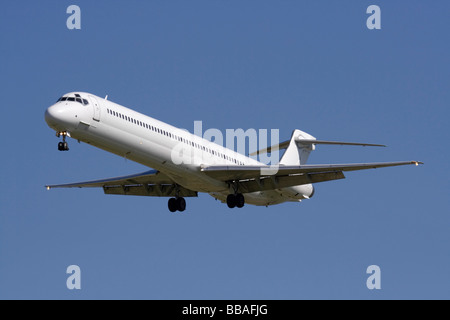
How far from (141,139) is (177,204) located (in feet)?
20.1

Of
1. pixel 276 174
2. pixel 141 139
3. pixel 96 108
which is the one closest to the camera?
pixel 96 108

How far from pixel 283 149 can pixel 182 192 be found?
7.11 meters

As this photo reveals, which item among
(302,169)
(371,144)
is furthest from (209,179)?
(371,144)

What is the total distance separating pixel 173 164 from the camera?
33156mm

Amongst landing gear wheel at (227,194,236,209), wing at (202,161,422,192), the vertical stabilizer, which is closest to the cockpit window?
wing at (202,161,422,192)

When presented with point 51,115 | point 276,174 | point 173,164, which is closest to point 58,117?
point 51,115

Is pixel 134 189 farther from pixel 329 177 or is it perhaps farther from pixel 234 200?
pixel 329 177

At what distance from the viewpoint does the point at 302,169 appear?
3425cm

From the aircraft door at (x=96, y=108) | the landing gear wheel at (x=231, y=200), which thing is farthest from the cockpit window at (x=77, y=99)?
the landing gear wheel at (x=231, y=200)

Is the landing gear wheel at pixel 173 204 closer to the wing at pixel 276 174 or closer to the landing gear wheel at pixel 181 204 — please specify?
the landing gear wheel at pixel 181 204

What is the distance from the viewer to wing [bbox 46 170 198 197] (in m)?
36.6

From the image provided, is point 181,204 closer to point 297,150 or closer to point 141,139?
point 141,139

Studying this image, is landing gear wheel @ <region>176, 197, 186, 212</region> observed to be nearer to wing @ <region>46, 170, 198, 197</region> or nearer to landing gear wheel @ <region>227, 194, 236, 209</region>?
wing @ <region>46, 170, 198, 197</region>

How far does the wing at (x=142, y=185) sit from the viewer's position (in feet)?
120
